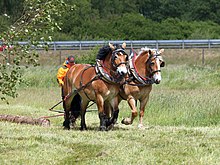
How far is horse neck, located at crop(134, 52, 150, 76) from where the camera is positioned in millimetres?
15766

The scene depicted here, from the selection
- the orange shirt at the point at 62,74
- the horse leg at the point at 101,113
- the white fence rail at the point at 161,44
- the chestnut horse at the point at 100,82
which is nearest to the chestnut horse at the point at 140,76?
the chestnut horse at the point at 100,82

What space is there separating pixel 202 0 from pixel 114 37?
20.1 metres

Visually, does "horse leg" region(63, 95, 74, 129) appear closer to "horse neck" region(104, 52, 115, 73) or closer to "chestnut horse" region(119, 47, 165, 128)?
"chestnut horse" region(119, 47, 165, 128)

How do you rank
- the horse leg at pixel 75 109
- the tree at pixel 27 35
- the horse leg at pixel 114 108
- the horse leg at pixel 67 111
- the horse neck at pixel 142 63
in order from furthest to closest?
the horse leg at pixel 75 109 → the horse leg at pixel 67 111 → the horse neck at pixel 142 63 → the horse leg at pixel 114 108 → the tree at pixel 27 35

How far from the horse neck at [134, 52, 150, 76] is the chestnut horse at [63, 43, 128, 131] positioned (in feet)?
2.41

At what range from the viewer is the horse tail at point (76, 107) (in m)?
16.9

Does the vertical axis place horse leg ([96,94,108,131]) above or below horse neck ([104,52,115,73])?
below

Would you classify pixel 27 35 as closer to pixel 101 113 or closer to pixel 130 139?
pixel 130 139

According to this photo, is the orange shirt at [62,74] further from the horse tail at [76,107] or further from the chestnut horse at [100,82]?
the chestnut horse at [100,82]

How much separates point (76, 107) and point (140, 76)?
236cm

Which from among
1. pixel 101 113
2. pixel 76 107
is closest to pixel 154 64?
pixel 101 113

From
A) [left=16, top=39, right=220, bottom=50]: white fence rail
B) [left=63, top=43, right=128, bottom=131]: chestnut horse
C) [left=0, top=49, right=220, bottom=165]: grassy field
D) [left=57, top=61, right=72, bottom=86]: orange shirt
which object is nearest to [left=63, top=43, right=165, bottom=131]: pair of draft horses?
[left=63, top=43, right=128, bottom=131]: chestnut horse

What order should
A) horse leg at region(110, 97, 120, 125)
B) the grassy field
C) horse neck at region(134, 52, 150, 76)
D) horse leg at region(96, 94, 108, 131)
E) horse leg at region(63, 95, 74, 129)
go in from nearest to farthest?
the grassy field
horse leg at region(96, 94, 108, 131)
horse leg at region(110, 97, 120, 125)
horse neck at region(134, 52, 150, 76)
horse leg at region(63, 95, 74, 129)

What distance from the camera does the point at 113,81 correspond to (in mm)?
14836
